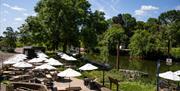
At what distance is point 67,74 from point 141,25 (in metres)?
94.7

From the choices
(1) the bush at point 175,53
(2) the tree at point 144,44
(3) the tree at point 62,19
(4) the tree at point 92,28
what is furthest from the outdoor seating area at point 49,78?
(1) the bush at point 175,53

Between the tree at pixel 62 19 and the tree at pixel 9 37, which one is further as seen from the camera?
the tree at pixel 9 37

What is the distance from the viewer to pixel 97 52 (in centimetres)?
9600

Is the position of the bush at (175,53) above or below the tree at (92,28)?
below

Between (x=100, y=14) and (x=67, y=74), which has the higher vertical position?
(x=100, y=14)

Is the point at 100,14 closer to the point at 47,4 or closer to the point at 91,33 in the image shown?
the point at 91,33

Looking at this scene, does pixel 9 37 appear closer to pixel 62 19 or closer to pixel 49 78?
pixel 62 19

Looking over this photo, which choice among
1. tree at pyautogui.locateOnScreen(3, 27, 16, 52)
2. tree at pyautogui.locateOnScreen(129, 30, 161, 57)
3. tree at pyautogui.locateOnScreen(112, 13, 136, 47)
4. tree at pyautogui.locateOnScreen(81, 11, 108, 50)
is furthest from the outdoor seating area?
tree at pyautogui.locateOnScreen(112, 13, 136, 47)

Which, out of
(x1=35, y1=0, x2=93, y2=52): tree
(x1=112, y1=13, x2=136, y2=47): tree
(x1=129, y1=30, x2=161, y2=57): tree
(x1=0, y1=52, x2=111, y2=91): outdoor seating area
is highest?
(x1=112, y1=13, x2=136, y2=47): tree

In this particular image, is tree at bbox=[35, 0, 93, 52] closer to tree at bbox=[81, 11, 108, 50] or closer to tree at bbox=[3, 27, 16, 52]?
tree at bbox=[81, 11, 108, 50]

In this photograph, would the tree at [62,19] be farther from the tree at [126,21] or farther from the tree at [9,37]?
the tree at [126,21]

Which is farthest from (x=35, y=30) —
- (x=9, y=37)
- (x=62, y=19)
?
(x=9, y=37)

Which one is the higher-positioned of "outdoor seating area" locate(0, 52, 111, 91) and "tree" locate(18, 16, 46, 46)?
"tree" locate(18, 16, 46, 46)

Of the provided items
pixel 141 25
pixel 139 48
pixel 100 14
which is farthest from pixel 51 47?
pixel 141 25
